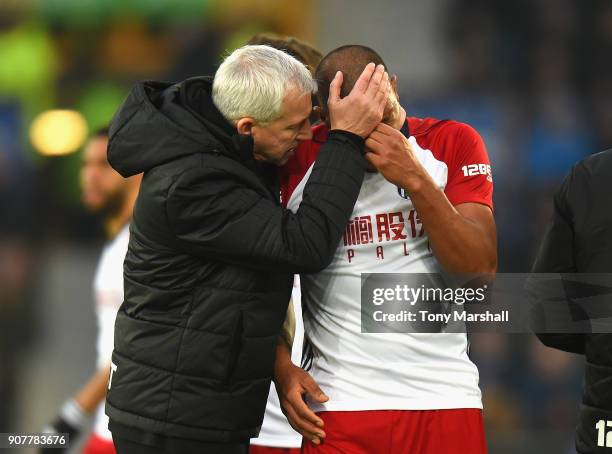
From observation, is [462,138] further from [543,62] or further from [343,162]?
[543,62]

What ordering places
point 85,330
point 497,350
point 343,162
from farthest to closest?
point 85,330 → point 497,350 → point 343,162

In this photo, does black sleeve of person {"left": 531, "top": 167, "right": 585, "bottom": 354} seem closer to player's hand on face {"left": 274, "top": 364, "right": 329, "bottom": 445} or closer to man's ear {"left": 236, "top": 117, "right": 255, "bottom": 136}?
player's hand on face {"left": 274, "top": 364, "right": 329, "bottom": 445}

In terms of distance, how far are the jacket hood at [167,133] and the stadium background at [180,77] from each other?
4631 mm

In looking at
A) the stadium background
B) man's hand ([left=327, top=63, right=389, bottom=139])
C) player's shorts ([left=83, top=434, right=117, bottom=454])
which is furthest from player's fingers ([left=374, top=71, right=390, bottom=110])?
the stadium background

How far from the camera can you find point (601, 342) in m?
2.81

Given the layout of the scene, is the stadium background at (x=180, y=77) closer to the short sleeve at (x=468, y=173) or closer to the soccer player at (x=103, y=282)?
the soccer player at (x=103, y=282)

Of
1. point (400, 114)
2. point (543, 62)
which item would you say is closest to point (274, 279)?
point (400, 114)

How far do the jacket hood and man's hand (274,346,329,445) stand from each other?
55 centimetres

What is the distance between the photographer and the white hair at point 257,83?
270cm

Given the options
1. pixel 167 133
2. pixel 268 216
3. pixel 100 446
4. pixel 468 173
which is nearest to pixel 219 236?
pixel 268 216

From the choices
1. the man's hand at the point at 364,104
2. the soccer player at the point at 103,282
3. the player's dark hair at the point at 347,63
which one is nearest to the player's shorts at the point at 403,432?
the man's hand at the point at 364,104

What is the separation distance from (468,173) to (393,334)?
1.46 feet

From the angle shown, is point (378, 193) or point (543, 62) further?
point (543, 62)

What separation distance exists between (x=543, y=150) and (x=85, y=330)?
11.1 ft
